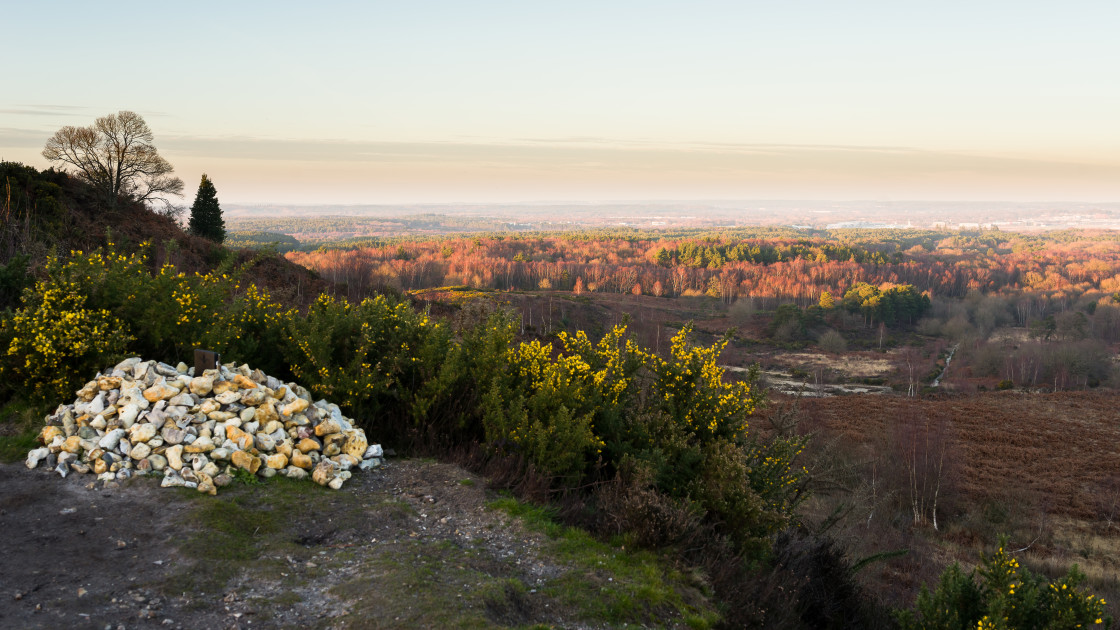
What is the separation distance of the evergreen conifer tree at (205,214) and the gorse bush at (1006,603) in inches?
1868

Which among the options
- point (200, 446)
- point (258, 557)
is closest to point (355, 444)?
point (200, 446)

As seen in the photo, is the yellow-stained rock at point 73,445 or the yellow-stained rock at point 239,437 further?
the yellow-stained rock at point 239,437

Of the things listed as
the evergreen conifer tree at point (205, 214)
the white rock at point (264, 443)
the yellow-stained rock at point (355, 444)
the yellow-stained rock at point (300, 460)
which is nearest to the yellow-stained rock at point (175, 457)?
the white rock at point (264, 443)

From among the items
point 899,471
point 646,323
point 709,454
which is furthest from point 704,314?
point 709,454

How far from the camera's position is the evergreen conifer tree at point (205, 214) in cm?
4459

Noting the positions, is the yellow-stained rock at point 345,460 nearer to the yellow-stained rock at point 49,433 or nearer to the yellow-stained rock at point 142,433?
the yellow-stained rock at point 142,433

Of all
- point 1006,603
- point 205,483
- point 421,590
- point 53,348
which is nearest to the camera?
point 421,590

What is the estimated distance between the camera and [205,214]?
44906 millimetres

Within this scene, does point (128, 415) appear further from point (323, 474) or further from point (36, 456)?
point (323, 474)

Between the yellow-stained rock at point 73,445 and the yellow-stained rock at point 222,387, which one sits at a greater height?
the yellow-stained rock at point 222,387

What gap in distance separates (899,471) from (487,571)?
→ 104 feet

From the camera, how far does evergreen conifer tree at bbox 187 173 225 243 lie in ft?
146

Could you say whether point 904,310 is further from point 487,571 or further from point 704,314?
point 487,571

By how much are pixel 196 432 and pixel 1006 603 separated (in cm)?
921
